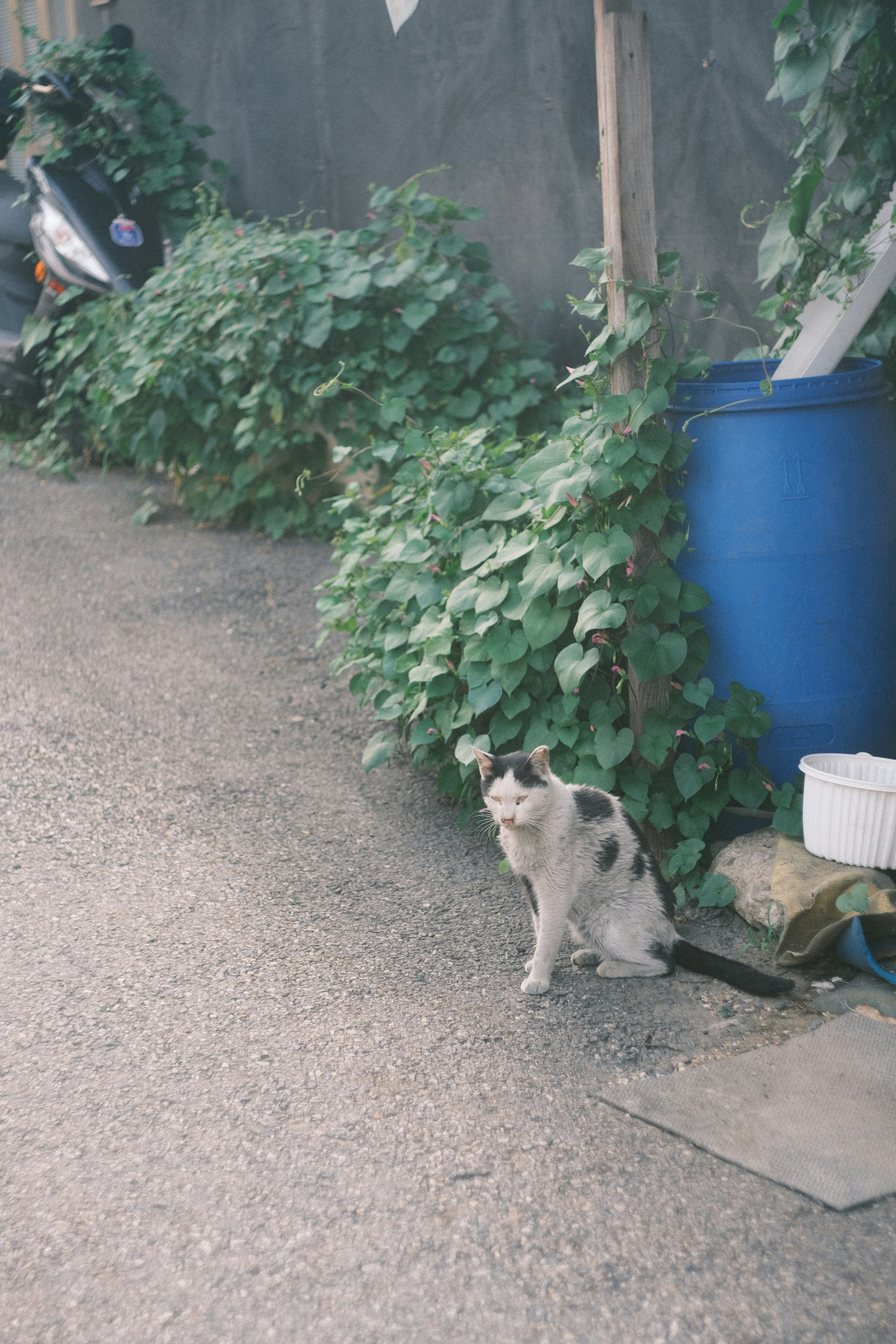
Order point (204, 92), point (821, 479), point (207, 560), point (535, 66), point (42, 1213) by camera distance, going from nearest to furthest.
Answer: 1. point (42, 1213)
2. point (821, 479)
3. point (535, 66)
4. point (207, 560)
5. point (204, 92)

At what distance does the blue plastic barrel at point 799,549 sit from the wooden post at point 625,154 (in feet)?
0.92

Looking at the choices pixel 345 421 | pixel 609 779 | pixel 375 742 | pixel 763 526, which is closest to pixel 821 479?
pixel 763 526

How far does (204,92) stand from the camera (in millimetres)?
6934

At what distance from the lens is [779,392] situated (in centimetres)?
281

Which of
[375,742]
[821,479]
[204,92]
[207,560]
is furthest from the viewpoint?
[204,92]

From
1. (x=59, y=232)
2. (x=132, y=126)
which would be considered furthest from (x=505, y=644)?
(x=132, y=126)

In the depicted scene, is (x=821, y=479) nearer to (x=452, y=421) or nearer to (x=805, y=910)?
(x=805, y=910)

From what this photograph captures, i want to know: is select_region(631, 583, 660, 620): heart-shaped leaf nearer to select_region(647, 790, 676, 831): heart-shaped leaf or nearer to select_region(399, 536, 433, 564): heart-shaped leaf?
select_region(647, 790, 676, 831): heart-shaped leaf

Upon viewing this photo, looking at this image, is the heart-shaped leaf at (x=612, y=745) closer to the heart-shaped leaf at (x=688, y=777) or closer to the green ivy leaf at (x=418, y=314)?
the heart-shaped leaf at (x=688, y=777)

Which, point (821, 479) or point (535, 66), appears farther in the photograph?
point (535, 66)

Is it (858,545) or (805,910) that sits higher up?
(858,545)

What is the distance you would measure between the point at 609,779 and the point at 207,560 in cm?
311

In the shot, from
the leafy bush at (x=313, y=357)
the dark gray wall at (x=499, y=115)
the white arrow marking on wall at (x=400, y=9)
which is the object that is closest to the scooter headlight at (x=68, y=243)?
the leafy bush at (x=313, y=357)

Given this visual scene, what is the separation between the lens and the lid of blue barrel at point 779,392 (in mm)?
2807
